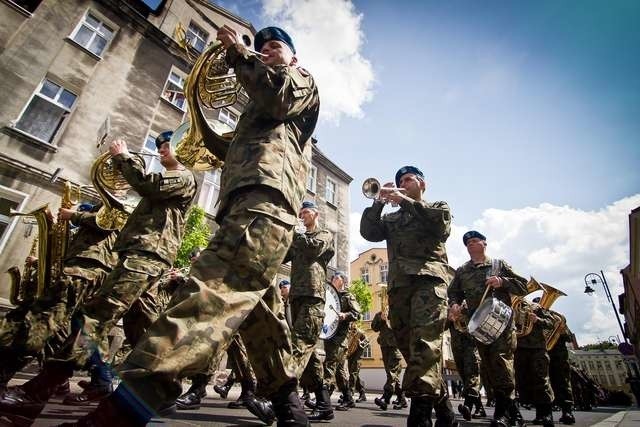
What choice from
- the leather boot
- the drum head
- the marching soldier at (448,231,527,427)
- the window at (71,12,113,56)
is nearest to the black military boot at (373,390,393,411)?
the drum head

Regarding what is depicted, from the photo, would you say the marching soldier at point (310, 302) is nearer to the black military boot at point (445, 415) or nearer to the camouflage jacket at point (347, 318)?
the black military boot at point (445, 415)

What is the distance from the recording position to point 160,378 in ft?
4.21

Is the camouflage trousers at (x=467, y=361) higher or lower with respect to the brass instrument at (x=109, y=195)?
lower

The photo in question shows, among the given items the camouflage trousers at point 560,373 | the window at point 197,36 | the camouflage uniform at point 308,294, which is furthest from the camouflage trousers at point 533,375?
the window at point 197,36

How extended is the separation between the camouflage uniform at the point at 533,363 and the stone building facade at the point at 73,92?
9473 mm

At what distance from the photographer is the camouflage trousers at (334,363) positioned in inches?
219

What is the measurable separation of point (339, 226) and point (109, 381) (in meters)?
18.3

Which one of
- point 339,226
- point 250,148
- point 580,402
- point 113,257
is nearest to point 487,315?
point 250,148

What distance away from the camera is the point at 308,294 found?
459 centimetres

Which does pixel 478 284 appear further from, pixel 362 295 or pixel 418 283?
pixel 362 295

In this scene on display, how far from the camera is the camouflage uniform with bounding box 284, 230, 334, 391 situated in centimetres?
427

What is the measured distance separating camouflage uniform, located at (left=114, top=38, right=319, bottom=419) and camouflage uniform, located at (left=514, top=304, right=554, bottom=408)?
4927mm

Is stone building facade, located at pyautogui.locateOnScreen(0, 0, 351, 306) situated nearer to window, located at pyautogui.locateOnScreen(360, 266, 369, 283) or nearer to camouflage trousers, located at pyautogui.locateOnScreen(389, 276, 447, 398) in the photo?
camouflage trousers, located at pyautogui.locateOnScreen(389, 276, 447, 398)

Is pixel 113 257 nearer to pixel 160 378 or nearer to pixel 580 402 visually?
pixel 160 378
